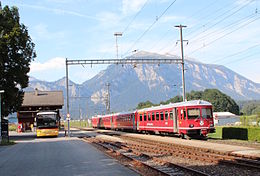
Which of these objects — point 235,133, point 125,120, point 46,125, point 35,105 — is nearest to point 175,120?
point 235,133

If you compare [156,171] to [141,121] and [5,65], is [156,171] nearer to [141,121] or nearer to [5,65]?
[141,121]

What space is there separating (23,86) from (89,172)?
31.2m

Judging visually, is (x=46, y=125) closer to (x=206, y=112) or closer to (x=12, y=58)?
(x=12, y=58)

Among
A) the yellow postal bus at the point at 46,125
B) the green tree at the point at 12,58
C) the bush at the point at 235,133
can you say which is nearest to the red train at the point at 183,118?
the bush at the point at 235,133

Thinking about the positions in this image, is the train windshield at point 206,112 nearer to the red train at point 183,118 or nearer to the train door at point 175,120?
the red train at point 183,118

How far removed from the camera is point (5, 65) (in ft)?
134

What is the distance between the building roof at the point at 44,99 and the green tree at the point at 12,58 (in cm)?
2265

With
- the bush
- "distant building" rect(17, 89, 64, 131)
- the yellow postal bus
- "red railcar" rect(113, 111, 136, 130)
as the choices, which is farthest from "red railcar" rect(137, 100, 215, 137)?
"distant building" rect(17, 89, 64, 131)

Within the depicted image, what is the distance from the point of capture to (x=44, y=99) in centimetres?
6731

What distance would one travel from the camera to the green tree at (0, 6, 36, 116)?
39656 mm

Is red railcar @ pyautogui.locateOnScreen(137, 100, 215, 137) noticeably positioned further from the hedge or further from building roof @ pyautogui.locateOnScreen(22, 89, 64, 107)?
building roof @ pyautogui.locateOnScreen(22, 89, 64, 107)

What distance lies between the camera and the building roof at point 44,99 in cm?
6488

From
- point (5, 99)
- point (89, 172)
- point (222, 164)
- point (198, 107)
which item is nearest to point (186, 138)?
point (198, 107)

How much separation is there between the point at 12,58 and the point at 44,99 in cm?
2702
